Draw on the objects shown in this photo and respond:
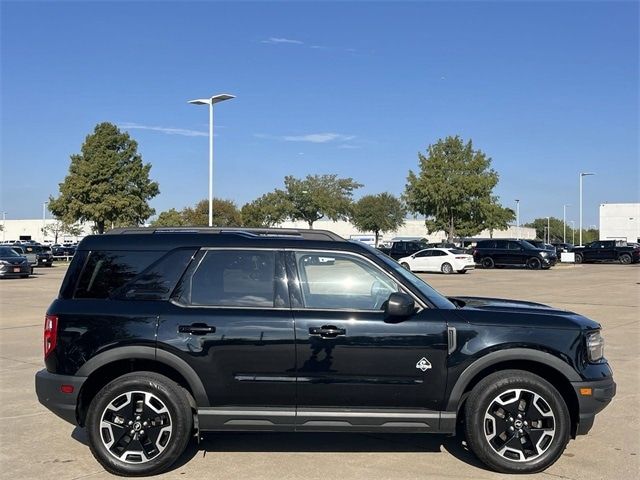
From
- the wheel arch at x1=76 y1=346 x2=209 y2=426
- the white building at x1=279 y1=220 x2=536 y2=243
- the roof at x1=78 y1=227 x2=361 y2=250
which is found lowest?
the wheel arch at x1=76 y1=346 x2=209 y2=426

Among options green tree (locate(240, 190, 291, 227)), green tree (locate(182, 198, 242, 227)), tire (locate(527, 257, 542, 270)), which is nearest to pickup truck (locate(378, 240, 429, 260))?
tire (locate(527, 257, 542, 270))

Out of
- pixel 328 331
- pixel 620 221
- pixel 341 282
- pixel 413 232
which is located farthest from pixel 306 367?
pixel 413 232

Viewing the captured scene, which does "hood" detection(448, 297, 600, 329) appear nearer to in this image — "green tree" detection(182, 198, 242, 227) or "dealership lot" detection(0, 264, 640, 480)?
"dealership lot" detection(0, 264, 640, 480)

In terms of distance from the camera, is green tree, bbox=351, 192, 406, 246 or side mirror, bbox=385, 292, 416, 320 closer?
side mirror, bbox=385, 292, 416, 320

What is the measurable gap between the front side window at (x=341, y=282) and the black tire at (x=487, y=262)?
35088 millimetres

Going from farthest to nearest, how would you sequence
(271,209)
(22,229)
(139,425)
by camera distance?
1. (22,229)
2. (271,209)
3. (139,425)

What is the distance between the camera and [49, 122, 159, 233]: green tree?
47.3 m

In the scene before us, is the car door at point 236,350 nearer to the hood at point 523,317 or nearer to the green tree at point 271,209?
the hood at point 523,317

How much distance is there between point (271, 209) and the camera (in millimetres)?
62438

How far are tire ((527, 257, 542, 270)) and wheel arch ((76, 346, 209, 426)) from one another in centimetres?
3453

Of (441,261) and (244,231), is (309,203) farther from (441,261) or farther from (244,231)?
(244,231)

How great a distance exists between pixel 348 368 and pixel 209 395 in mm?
1061

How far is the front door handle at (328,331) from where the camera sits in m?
4.63

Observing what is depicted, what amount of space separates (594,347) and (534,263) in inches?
1319
